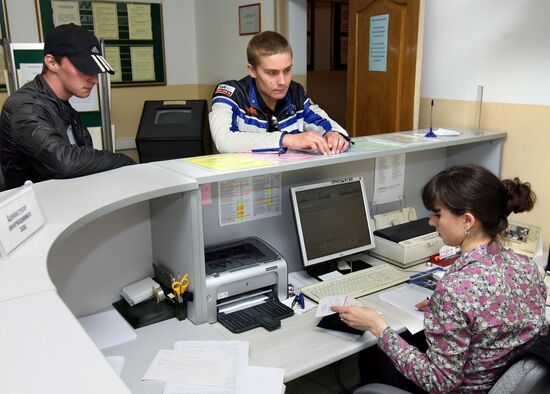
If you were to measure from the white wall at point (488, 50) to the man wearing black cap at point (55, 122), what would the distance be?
183 centimetres

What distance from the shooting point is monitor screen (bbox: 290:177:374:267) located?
2000 mm

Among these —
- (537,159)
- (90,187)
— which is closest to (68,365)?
(90,187)

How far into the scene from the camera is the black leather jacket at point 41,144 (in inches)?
64.5

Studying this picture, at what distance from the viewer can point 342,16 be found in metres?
5.21

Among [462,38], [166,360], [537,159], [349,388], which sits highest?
[462,38]

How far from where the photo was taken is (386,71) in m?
3.10

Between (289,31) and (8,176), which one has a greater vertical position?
(289,31)

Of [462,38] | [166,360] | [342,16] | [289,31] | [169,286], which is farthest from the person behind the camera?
[342,16]

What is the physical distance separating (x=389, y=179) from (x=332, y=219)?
501 mm

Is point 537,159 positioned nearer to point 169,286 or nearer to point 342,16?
point 169,286

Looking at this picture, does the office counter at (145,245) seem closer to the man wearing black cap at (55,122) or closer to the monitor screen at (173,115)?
the man wearing black cap at (55,122)

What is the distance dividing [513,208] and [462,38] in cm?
162

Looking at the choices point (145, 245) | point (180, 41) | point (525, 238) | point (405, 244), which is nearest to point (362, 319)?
point (405, 244)

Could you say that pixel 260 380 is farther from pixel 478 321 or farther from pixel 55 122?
pixel 55 122
